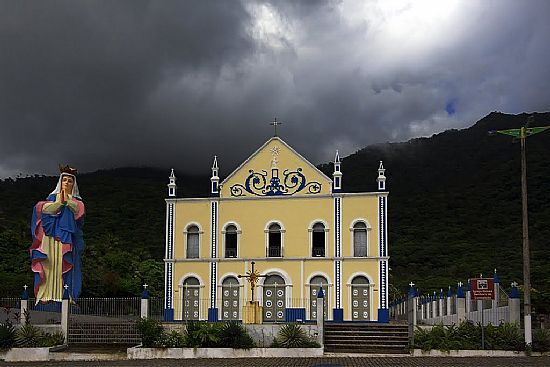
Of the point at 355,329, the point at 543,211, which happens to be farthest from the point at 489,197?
the point at 355,329

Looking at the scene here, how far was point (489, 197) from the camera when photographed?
65625 mm

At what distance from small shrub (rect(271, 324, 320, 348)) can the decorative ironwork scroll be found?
930 cm

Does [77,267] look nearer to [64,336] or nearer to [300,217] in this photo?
[64,336]

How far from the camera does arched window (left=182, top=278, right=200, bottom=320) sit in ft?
102

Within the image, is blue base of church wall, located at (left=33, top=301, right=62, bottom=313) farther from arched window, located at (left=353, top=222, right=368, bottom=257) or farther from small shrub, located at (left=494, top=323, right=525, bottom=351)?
small shrub, located at (left=494, top=323, right=525, bottom=351)

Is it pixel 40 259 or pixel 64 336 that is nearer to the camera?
pixel 64 336

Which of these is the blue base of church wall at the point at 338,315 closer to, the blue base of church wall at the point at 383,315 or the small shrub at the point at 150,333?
the blue base of church wall at the point at 383,315

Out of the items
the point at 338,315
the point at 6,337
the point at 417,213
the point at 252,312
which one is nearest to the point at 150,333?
the point at 6,337

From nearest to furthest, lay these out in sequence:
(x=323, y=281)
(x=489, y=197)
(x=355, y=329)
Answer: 1. (x=355, y=329)
2. (x=323, y=281)
3. (x=489, y=197)

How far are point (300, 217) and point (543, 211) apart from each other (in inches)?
1400

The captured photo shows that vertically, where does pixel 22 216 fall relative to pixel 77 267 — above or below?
above

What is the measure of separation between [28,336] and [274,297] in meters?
10.6

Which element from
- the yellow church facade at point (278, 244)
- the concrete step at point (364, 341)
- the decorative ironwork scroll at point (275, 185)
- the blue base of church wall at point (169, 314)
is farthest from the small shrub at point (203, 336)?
the decorative ironwork scroll at point (275, 185)

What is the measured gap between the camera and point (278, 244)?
31.3m
